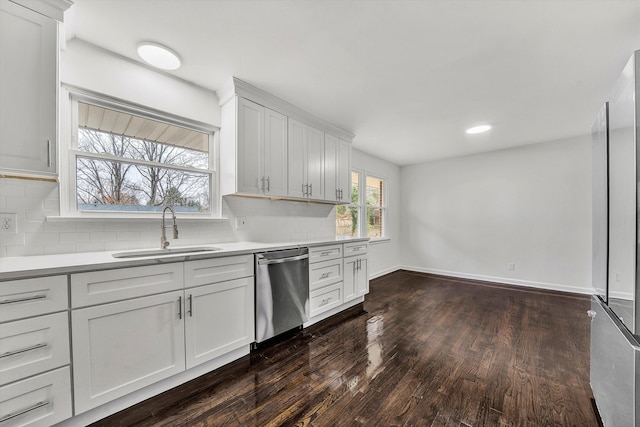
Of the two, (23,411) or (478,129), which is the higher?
(478,129)

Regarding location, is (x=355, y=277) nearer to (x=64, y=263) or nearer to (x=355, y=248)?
(x=355, y=248)

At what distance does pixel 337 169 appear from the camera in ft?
12.0

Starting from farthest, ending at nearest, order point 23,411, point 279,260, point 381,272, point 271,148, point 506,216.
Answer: point 381,272
point 506,216
point 271,148
point 279,260
point 23,411

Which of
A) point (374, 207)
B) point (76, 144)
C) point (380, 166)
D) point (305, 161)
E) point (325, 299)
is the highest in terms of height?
point (380, 166)

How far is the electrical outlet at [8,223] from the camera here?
1.61 metres

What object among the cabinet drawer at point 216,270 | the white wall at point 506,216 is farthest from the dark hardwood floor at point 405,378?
the white wall at point 506,216

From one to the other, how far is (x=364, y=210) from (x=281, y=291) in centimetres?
284

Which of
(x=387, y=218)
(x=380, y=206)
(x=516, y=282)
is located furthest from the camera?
(x=387, y=218)

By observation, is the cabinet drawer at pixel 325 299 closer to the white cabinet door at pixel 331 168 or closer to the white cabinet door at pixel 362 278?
the white cabinet door at pixel 362 278

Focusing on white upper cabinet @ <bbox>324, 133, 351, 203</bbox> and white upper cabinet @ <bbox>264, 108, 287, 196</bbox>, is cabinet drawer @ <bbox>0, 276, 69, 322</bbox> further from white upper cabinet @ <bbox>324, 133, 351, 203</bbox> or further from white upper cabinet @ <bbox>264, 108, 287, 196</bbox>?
white upper cabinet @ <bbox>324, 133, 351, 203</bbox>

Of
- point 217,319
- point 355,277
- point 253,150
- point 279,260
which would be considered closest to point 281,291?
point 279,260

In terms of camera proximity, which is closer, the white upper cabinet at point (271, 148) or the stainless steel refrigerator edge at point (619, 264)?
the stainless steel refrigerator edge at point (619, 264)

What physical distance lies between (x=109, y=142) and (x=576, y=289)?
6406mm

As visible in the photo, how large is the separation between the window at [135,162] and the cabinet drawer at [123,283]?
0.75 m
